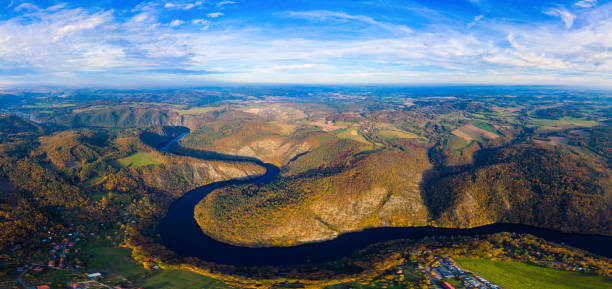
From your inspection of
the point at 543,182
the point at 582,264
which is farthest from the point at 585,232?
the point at 582,264

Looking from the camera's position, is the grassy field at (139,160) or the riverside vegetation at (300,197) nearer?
the riverside vegetation at (300,197)

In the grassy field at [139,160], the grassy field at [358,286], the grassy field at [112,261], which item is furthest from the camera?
the grassy field at [139,160]

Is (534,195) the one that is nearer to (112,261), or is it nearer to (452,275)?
(452,275)

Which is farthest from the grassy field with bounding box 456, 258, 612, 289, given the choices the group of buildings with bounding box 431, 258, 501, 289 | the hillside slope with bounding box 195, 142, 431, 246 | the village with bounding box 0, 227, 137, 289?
the village with bounding box 0, 227, 137, 289

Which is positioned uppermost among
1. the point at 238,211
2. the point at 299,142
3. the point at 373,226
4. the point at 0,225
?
Answer: the point at 299,142

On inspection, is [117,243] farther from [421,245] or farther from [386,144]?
[386,144]

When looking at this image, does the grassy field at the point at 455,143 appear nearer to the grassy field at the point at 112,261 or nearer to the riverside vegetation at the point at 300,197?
the riverside vegetation at the point at 300,197

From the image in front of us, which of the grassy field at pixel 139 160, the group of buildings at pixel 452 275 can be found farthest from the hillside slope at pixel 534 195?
the grassy field at pixel 139 160

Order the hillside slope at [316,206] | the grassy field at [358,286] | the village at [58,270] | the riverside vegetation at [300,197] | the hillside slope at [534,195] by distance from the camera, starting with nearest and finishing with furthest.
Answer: the village at [58,270], the grassy field at [358,286], the riverside vegetation at [300,197], the hillside slope at [316,206], the hillside slope at [534,195]
